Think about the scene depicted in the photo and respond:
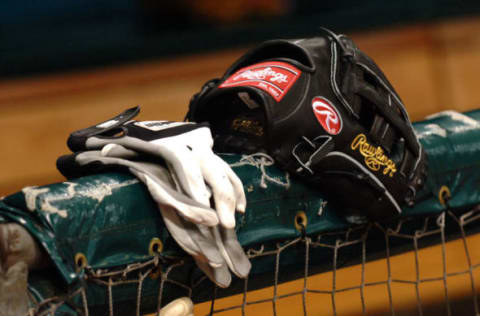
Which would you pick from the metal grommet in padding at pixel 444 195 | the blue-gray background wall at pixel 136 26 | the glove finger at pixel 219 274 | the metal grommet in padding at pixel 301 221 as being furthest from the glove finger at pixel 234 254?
the blue-gray background wall at pixel 136 26

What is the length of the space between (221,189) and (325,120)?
0.58ft

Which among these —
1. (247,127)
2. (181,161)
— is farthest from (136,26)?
(181,161)

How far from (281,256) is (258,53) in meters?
0.29

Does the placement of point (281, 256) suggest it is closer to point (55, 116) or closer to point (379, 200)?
point (379, 200)

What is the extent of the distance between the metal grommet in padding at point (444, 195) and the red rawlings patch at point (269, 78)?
0.31 meters

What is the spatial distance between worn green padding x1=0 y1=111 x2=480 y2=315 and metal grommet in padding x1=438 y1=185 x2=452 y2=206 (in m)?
0.02

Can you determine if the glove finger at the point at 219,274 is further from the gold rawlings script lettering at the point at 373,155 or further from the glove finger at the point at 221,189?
the gold rawlings script lettering at the point at 373,155

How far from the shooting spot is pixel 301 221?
85cm

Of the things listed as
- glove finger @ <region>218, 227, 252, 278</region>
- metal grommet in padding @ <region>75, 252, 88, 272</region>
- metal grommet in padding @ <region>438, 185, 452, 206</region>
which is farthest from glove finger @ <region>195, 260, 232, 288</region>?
metal grommet in padding @ <region>438, 185, 452, 206</region>

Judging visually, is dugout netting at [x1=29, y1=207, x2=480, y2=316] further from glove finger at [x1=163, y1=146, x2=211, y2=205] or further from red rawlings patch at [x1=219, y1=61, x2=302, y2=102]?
red rawlings patch at [x1=219, y1=61, x2=302, y2=102]

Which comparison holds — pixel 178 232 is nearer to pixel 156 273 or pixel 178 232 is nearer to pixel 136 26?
pixel 156 273

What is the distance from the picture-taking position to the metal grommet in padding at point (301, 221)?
33.2 inches

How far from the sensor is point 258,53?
3.02 ft

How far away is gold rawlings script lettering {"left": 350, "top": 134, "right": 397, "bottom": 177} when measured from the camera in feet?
2.76
